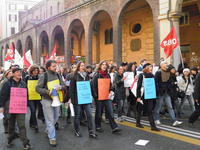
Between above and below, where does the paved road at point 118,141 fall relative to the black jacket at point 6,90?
below

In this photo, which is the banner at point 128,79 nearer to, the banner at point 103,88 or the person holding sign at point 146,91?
the person holding sign at point 146,91

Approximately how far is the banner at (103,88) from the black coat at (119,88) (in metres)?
1.35

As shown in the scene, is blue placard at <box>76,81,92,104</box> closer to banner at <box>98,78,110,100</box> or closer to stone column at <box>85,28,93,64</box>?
banner at <box>98,78,110,100</box>

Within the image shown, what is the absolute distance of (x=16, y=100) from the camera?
5578mm

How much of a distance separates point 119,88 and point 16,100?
12.2 feet

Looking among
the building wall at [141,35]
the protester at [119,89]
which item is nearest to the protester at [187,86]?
the protester at [119,89]

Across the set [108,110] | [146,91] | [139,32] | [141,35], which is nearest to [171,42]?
[146,91]

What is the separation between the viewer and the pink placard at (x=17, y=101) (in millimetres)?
5507

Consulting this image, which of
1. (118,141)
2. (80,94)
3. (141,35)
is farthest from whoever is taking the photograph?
(141,35)

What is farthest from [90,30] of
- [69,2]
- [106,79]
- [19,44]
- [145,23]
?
[19,44]

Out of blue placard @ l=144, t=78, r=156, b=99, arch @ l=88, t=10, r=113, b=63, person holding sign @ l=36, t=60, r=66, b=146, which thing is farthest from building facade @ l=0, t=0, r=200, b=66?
person holding sign @ l=36, t=60, r=66, b=146

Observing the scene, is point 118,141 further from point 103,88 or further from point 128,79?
point 128,79

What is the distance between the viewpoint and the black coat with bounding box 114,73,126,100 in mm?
8266

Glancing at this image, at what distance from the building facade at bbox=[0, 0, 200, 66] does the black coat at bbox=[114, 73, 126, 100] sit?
24.3 feet
